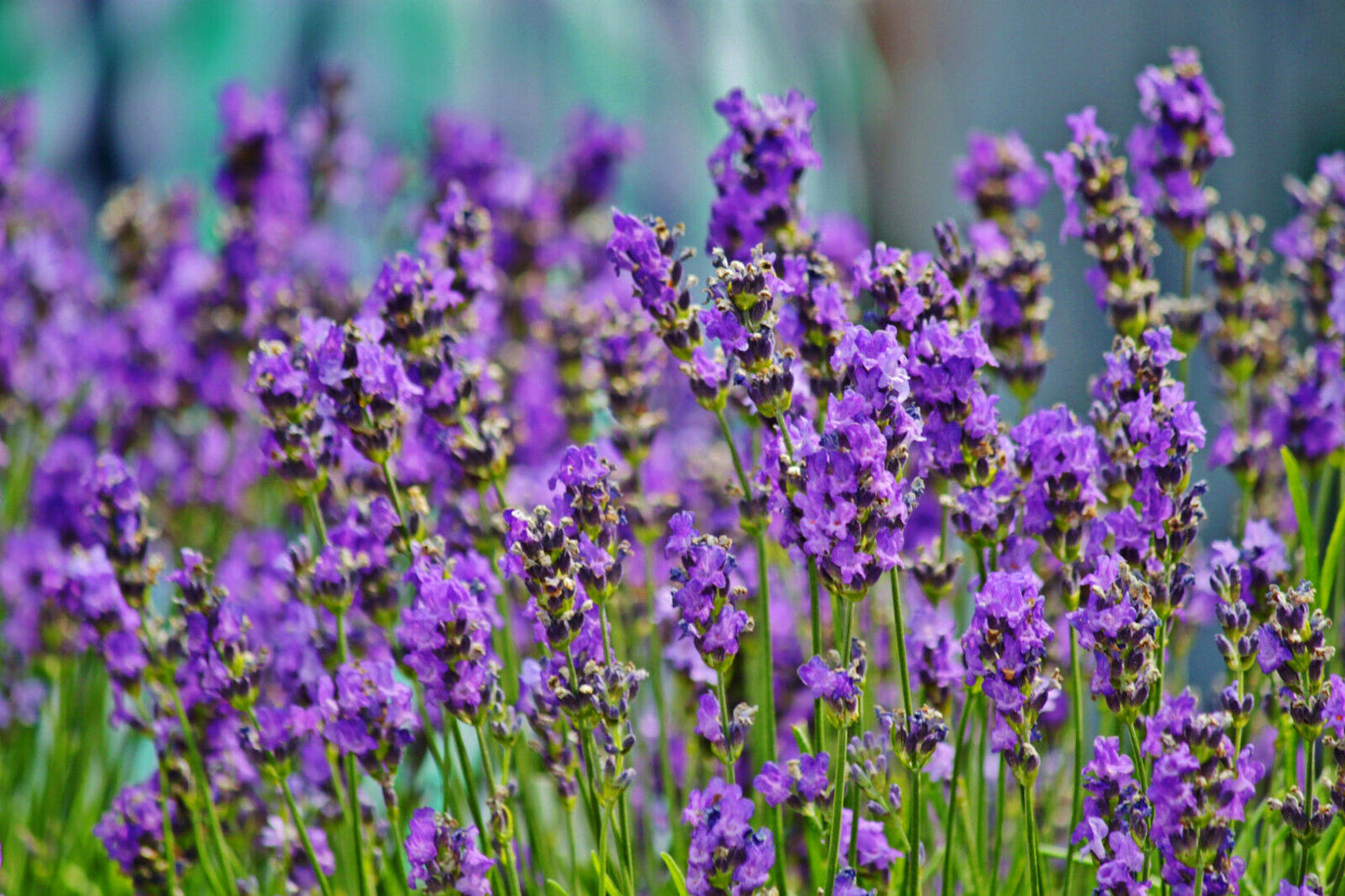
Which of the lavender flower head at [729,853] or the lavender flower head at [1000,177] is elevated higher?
the lavender flower head at [1000,177]

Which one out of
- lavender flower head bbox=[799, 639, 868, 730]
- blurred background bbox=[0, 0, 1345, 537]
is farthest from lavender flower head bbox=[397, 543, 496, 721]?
blurred background bbox=[0, 0, 1345, 537]

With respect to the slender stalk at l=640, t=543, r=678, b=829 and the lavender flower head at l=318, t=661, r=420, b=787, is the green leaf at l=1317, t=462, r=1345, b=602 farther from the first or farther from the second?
the lavender flower head at l=318, t=661, r=420, b=787

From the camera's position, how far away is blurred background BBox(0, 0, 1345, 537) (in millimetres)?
4156

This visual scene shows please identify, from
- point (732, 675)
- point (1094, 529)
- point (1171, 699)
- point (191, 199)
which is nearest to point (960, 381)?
point (1094, 529)

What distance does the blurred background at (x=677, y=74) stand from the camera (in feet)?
13.6

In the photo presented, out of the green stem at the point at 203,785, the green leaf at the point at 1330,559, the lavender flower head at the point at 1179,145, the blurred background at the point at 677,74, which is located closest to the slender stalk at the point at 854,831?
the green leaf at the point at 1330,559

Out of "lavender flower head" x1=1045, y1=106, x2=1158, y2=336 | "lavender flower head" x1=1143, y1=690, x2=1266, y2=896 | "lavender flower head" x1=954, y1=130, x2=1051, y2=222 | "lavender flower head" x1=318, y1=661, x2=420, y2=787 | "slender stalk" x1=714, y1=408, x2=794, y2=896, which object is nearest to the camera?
"lavender flower head" x1=1143, y1=690, x2=1266, y2=896

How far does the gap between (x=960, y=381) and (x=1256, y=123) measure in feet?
13.7

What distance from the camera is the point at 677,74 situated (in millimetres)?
4793

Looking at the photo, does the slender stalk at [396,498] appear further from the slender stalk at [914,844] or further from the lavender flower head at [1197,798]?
the lavender flower head at [1197,798]

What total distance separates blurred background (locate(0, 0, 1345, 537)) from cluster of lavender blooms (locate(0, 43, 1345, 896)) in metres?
1.97

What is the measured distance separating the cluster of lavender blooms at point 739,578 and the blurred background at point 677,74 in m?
1.97

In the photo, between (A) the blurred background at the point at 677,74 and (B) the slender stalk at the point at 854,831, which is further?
(A) the blurred background at the point at 677,74

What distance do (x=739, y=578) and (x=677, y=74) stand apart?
349 cm
